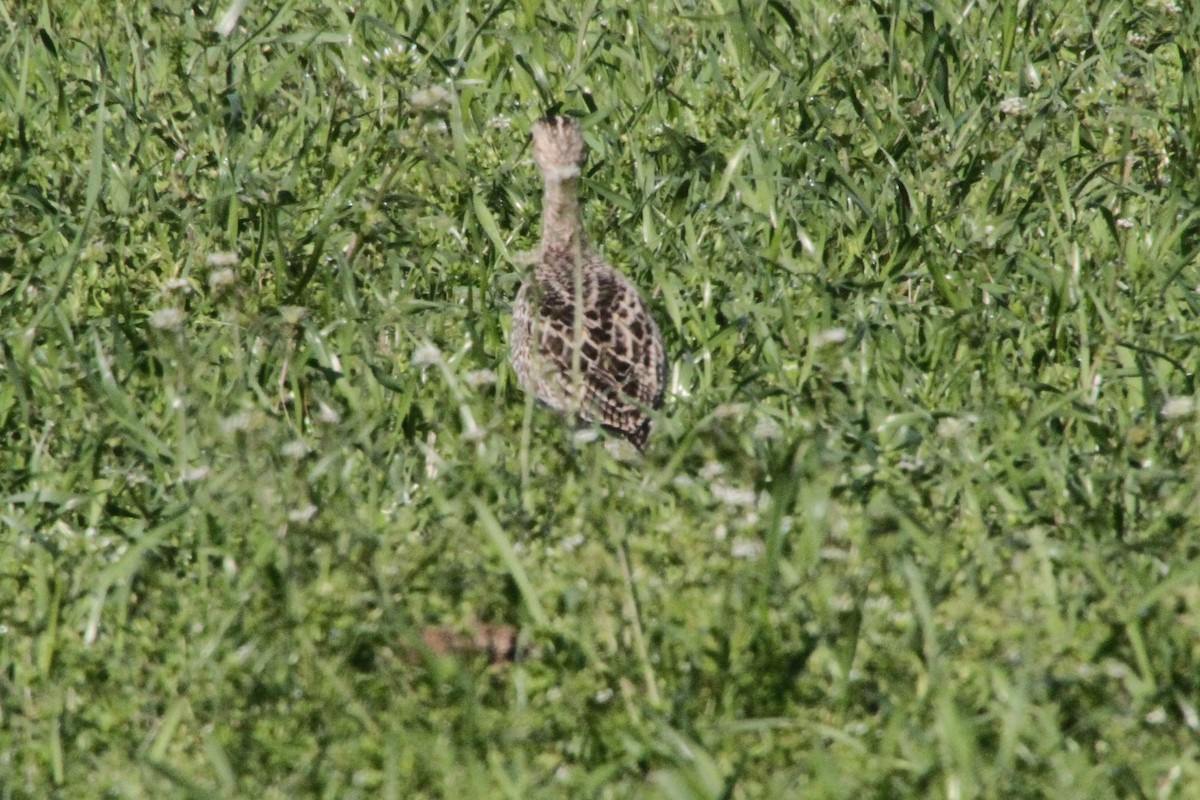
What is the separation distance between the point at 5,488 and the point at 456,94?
3.07 meters

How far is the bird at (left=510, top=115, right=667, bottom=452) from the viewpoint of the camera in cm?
626

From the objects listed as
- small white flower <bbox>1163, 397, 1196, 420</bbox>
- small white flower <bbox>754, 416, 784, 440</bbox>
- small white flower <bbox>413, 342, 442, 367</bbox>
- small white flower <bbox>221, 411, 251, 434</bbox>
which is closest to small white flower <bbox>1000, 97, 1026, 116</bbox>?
small white flower <bbox>754, 416, 784, 440</bbox>

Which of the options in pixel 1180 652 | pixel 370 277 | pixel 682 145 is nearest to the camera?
pixel 1180 652

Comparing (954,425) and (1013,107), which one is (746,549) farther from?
(1013,107)

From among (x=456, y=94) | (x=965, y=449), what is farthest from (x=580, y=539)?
(x=456, y=94)

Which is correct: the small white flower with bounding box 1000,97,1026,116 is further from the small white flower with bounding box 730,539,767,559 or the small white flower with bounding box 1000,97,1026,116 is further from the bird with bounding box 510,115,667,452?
the small white flower with bounding box 730,539,767,559

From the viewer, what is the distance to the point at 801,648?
442cm

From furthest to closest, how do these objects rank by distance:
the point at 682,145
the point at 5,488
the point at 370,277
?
the point at 682,145, the point at 370,277, the point at 5,488

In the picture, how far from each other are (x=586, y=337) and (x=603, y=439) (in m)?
0.51

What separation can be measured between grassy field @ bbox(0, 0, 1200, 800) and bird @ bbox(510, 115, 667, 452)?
166 millimetres

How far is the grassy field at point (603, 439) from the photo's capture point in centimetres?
424

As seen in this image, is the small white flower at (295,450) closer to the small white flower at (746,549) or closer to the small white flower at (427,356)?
the small white flower at (427,356)

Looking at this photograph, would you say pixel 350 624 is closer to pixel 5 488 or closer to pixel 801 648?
pixel 801 648

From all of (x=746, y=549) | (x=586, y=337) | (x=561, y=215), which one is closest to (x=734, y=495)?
(x=746, y=549)
